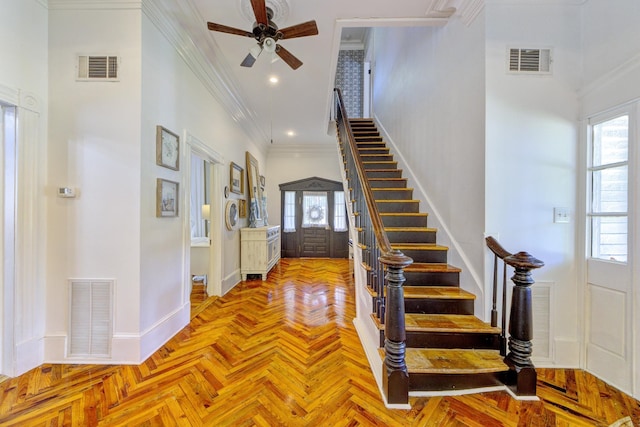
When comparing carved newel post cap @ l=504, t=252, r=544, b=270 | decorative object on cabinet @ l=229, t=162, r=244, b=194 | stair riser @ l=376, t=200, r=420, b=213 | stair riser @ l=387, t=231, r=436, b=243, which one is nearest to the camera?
carved newel post cap @ l=504, t=252, r=544, b=270

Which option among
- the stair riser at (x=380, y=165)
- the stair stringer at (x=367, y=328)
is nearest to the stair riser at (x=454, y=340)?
the stair stringer at (x=367, y=328)

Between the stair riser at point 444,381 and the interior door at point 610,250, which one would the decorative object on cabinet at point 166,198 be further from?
the interior door at point 610,250

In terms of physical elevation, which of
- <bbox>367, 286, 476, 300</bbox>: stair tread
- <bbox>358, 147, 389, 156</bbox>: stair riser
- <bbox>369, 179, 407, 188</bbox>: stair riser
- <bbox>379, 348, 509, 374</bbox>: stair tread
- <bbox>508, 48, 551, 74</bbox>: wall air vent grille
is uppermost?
<bbox>508, 48, 551, 74</bbox>: wall air vent grille

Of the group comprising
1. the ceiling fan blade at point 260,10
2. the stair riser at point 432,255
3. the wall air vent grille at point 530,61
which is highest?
the ceiling fan blade at point 260,10

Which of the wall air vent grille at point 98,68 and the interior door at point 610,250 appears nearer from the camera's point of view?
the interior door at point 610,250

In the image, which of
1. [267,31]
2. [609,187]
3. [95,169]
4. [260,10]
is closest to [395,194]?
[609,187]

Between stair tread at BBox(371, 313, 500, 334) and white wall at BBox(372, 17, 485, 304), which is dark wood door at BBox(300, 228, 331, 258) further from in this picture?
stair tread at BBox(371, 313, 500, 334)

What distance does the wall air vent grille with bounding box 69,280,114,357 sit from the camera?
207 centimetres

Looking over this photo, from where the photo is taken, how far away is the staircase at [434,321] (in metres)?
1.76

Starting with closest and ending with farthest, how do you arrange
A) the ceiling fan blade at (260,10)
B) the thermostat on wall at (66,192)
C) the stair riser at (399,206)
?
1. the ceiling fan blade at (260,10)
2. the thermostat on wall at (66,192)
3. the stair riser at (399,206)

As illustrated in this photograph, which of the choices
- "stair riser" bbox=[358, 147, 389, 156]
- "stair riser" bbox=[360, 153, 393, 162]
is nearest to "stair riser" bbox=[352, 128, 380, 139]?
"stair riser" bbox=[358, 147, 389, 156]

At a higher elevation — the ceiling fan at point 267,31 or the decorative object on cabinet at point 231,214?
the ceiling fan at point 267,31

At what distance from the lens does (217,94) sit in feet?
11.4

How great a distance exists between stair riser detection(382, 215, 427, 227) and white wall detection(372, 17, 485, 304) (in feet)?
0.45
